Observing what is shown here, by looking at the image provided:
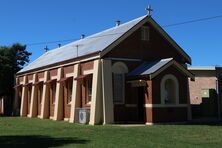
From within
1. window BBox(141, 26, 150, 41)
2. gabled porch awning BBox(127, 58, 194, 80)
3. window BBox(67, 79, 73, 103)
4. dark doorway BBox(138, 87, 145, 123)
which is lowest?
dark doorway BBox(138, 87, 145, 123)

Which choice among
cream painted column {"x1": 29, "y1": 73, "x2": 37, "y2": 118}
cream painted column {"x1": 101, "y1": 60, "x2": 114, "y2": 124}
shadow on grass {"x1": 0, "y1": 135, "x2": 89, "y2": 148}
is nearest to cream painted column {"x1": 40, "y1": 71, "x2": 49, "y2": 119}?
cream painted column {"x1": 29, "y1": 73, "x2": 37, "y2": 118}

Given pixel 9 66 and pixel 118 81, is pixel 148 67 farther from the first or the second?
pixel 9 66

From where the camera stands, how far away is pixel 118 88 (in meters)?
29.1

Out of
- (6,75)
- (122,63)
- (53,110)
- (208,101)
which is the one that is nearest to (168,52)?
(122,63)

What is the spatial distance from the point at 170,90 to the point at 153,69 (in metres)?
2.19

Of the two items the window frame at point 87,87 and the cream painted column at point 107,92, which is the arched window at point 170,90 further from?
the window frame at point 87,87

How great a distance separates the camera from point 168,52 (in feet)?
104

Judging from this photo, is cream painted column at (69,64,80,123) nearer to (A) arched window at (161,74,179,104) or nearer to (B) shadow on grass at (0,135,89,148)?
(A) arched window at (161,74,179,104)

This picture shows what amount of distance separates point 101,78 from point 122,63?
195 centimetres

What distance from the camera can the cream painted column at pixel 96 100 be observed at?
27.9m

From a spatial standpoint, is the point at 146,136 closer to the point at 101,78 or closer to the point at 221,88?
the point at 101,78

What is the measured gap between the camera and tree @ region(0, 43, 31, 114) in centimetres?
5044

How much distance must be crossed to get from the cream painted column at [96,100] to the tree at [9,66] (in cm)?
2421

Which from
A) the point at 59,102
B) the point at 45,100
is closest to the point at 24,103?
the point at 45,100
